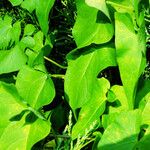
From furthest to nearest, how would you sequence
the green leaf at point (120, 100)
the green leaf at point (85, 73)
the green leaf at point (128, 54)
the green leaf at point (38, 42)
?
the green leaf at point (38, 42)
the green leaf at point (120, 100)
the green leaf at point (85, 73)
the green leaf at point (128, 54)

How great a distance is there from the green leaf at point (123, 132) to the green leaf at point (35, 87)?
249 mm

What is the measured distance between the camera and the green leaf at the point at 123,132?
130 centimetres

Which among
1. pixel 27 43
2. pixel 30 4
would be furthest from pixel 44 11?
pixel 27 43

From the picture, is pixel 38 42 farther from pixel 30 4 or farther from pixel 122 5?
pixel 122 5

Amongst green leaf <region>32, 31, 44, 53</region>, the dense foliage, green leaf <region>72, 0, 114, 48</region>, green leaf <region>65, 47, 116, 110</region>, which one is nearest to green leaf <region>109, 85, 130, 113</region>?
the dense foliage

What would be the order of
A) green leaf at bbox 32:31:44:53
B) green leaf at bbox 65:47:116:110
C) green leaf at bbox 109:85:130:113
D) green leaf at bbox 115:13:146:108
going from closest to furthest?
green leaf at bbox 115:13:146:108 < green leaf at bbox 65:47:116:110 < green leaf at bbox 109:85:130:113 < green leaf at bbox 32:31:44:53

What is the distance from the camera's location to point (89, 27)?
53.5 inches

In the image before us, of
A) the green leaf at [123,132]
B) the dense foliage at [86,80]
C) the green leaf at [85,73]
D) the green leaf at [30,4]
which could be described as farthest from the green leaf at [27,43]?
the green leaf at [123,132]

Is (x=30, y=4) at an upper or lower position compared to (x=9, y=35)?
upper

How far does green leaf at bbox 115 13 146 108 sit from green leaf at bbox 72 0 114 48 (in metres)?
0.07

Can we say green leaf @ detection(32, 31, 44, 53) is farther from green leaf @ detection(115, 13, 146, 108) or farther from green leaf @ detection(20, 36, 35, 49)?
green leaf @ detection(115, 13, 146, 108)

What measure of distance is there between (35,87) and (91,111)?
0.22 meters

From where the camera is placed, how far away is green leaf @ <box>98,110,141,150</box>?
1.30 meters

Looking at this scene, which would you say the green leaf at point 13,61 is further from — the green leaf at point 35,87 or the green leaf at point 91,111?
the green leaf at point 91,111
